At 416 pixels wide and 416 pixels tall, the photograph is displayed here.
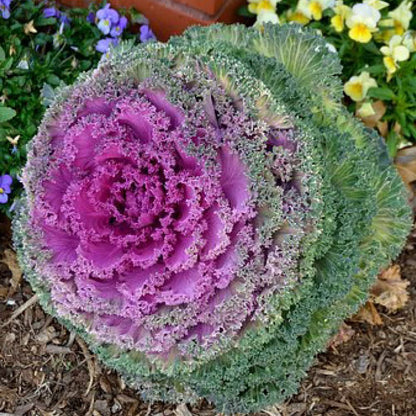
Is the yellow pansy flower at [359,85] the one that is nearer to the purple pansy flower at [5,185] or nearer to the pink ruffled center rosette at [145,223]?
the pink ruffled center rosette at [145,223]

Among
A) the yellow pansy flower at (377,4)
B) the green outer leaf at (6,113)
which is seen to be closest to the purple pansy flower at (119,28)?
the green outer leaf at (6,113)

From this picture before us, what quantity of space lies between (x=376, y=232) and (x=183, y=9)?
1.19m

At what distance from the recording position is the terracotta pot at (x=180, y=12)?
2.61 metres

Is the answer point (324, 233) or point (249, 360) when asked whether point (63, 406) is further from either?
point (324, 233)

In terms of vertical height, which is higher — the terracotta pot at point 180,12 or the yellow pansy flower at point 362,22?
the yellow pansy flower at point 362,22

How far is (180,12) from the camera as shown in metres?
2.67

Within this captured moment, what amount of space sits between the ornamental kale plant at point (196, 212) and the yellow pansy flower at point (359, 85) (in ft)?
2.39

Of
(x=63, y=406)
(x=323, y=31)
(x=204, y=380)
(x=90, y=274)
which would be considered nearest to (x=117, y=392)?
(x=63, y=406)

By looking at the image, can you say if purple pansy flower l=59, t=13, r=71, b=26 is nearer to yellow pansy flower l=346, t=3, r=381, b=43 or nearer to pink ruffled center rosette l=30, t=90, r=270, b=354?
pink ruffled center rosette l=30, t=90, r=270, b=354

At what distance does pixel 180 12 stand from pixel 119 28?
258mm

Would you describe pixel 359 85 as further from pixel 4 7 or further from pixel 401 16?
pixel 4 7

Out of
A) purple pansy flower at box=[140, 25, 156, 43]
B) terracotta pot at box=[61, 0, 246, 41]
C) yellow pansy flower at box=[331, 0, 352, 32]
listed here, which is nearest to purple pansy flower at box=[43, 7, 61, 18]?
terracotta pot at box=[61, 0, 246, 41]

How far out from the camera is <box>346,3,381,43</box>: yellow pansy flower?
2.60 metres

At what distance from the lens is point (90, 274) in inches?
73.9
